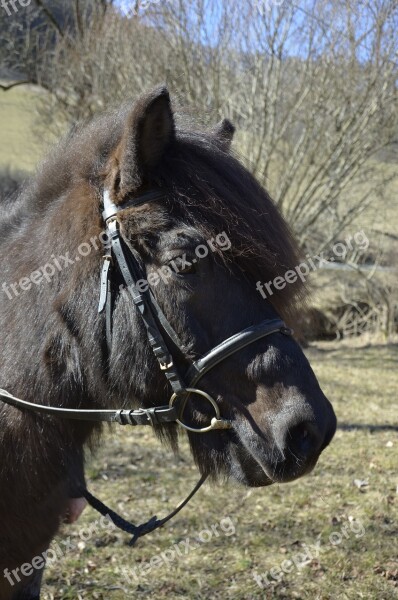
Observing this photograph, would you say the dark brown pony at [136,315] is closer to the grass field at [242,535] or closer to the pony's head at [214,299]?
the pony's head at [214,299]

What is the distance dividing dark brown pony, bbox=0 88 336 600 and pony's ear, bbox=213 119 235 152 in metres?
0.02

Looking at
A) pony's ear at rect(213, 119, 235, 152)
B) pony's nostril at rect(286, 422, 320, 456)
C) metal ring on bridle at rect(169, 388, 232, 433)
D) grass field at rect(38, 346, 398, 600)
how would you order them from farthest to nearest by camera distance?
grass field at rect(38, 346, 398, 600)
pony's ear at rect(213, 119, 235, 152)
metal ring on bridle at rect(169, 388, 232, 433)
pony's nostril at rect(286, 422, 320, 456)

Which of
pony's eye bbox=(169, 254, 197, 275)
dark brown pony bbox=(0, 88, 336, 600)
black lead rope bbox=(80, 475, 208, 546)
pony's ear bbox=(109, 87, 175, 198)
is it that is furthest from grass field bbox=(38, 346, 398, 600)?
pony's ear bbox=(109, 87, 175, 198)

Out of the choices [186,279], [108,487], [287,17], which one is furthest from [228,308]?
[287,17]

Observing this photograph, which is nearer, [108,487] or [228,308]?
[228,308]

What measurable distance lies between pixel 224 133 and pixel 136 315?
855mm

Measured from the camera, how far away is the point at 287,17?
7.91 m

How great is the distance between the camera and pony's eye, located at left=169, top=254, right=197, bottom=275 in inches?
68.7

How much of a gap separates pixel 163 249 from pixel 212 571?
2.79 meters

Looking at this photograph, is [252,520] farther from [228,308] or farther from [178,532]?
[228,308]

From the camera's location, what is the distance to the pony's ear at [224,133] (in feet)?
6.83

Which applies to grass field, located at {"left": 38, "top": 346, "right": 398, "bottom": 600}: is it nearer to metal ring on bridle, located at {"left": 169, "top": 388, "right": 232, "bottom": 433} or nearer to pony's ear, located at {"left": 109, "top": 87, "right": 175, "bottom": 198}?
metal ring on bridle, located at {"left": 169, "top": 388, "right": 232, "bottom": 433}

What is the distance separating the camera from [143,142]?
1.78 m

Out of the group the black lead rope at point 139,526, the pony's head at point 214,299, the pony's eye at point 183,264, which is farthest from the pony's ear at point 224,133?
the black lead rope at point 139,526
